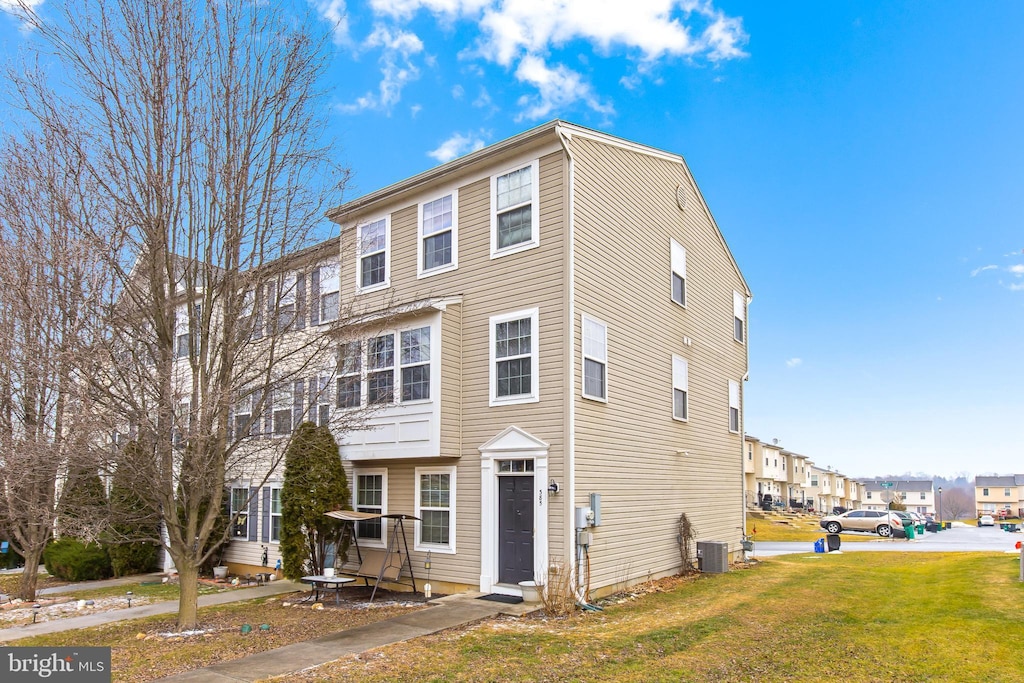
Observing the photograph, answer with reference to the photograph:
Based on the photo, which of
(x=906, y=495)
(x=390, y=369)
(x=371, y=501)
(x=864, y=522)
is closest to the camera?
(x=390, y=369)

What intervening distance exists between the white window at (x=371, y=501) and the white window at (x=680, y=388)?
7089 millimetres

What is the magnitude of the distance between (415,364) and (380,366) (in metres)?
1.04

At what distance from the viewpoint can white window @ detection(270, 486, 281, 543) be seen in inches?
696

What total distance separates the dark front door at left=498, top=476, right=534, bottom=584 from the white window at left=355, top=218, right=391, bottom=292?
571cm

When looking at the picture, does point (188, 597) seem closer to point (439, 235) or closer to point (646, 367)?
point (439, 235)

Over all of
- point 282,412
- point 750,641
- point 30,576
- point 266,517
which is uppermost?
point 282,412

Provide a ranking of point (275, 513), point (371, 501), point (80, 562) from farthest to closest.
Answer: point (80, 562), point (275, 513), point (371, 501)

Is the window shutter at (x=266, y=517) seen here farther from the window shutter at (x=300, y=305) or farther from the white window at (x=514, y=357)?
the white window at (x=514, y=357)

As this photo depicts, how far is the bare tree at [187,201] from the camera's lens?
1021cm

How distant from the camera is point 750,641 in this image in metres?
9.57

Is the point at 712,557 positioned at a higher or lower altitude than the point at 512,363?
lower

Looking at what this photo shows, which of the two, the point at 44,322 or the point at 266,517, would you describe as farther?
the point at 266,517

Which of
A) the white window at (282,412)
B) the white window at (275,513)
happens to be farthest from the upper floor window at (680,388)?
the white window at (275,513)

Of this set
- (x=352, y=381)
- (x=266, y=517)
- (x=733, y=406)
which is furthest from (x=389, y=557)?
(x=733, y=406)
